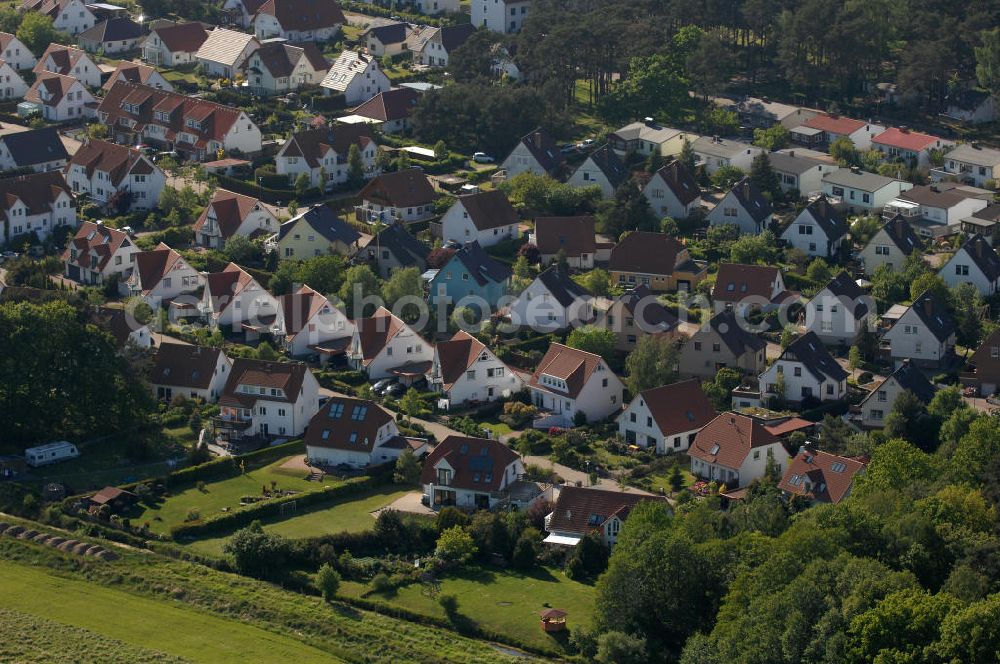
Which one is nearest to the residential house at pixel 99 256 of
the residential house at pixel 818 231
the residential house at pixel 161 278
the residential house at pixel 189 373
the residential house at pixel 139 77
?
the residential house at pixel 161 278

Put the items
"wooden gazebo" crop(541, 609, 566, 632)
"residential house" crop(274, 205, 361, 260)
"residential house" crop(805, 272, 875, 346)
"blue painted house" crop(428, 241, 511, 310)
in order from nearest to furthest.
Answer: "wooden gazebo" crop(541, 609, 566, 632) < "residential house" crop(805, 272, 875, 346) < "blue painted house" crop(428, 241, 511, 310) < "residential house" crop(274, 205, 361, 260)

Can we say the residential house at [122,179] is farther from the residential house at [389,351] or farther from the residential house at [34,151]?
the residential house at [389,351]

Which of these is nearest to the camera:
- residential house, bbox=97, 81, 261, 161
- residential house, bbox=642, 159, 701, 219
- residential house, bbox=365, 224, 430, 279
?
residential house, bbox=365, 224, 430, 279

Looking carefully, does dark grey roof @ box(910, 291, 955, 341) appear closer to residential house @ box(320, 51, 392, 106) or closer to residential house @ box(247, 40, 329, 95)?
residential house @ box(320, 51, 392, 106)

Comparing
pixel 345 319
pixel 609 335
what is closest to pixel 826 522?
pixel 609 335

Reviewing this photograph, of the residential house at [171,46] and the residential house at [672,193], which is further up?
the residential house at [171,46]

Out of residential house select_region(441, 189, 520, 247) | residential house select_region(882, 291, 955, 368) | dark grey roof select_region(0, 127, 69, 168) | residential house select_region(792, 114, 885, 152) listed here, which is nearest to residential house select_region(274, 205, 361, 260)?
residential house select_region(441, 189, 520, 247)
